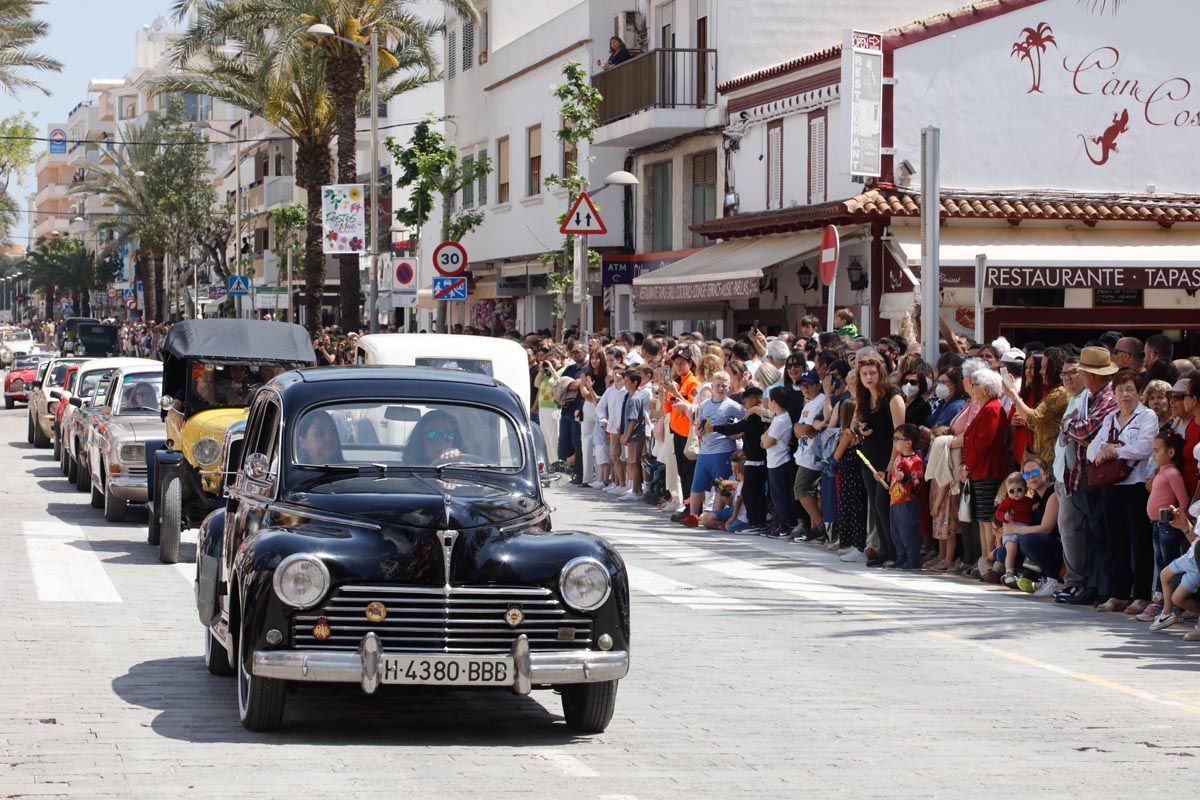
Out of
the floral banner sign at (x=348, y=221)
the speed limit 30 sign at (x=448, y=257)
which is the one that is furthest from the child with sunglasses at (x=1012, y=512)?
the floral banner sign at (x=348, y=221)

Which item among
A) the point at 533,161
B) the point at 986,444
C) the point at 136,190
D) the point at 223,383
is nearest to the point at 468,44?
the point at 533,161

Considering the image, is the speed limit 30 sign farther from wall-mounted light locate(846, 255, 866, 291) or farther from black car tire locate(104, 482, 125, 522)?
black car tire locate(104, 482, 125, 522)

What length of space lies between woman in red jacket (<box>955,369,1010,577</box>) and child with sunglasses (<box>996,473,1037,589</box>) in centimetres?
19

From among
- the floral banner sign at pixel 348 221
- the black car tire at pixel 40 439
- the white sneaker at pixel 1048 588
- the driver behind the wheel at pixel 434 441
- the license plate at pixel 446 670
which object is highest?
the floral banner sign at pixel 348 221

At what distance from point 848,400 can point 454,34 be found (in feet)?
121

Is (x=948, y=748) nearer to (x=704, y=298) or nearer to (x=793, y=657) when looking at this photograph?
(x=793, y=657)

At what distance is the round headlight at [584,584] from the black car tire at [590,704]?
41 cm

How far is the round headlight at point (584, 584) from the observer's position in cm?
880

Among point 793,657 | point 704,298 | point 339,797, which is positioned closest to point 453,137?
point 704,298

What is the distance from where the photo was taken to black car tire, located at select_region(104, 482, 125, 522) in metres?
20.2

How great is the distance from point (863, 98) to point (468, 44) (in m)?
24.5

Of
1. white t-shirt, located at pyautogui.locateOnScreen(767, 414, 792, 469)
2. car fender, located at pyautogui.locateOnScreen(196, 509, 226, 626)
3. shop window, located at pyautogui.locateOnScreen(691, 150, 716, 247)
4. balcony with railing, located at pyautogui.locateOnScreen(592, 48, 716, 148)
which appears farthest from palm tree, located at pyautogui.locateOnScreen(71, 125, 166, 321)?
car fender, located at pyautogui.locateOnScreen(196, 509, 226, 626)

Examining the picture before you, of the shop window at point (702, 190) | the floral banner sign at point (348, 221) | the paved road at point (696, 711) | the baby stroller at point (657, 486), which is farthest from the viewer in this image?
the floral banner sign at point (348, 221)

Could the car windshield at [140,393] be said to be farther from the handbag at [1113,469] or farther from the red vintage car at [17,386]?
the red vintage car at [17,386]
